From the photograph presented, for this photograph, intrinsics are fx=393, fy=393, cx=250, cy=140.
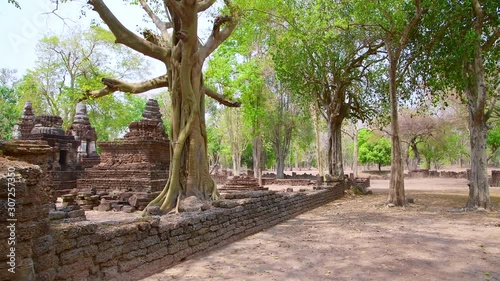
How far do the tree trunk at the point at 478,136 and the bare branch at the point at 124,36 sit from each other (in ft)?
30.8

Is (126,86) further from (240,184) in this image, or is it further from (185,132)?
(240,184)

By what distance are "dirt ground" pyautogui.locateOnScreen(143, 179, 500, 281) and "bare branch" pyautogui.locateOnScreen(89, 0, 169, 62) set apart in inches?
203

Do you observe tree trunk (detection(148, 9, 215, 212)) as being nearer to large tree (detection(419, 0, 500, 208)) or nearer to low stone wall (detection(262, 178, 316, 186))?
large tree (detection(419, 0, 500, 208))

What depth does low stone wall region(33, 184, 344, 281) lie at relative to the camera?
4.00 metres

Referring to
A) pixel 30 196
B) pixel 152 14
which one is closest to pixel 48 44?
pixel 152 14

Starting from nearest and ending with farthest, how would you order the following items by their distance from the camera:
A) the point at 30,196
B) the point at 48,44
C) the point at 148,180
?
the point at 30,196 < the point at 148,180 < the point at 48,44

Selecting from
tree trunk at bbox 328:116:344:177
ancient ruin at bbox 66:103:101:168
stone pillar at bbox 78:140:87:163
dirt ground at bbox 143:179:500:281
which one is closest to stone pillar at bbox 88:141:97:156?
ancient ruin at bbox 66:103:101:168

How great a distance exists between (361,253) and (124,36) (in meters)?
7.03

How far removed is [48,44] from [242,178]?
2182 centimetres

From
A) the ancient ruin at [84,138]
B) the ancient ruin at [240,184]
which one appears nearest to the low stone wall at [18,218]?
the ancient ruin at [240,184]

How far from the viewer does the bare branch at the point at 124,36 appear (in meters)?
8.76

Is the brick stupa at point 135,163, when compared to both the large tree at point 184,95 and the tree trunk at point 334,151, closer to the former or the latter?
the large tree at point 184,95

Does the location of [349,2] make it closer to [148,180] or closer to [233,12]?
[233,12]

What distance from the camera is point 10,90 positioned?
43688 millimetres
